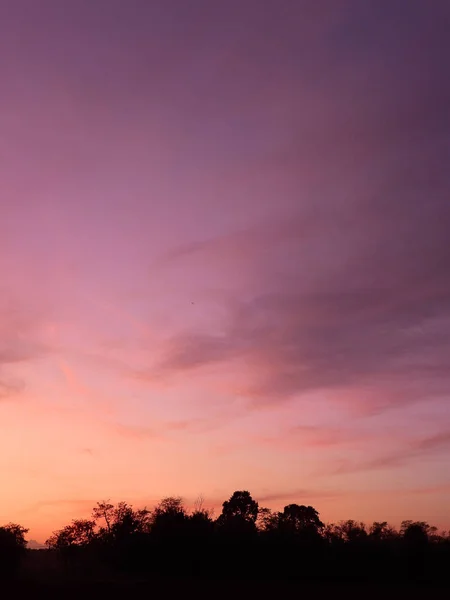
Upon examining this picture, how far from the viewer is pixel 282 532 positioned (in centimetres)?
7106

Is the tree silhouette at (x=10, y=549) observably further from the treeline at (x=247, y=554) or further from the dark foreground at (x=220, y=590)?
the dark foreground at (x=220, y=590)

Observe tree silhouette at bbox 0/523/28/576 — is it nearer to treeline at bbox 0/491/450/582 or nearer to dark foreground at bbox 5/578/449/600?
treeline at bbox 0/491/450/582

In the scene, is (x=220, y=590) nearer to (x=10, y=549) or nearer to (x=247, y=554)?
(x=247, y=554)

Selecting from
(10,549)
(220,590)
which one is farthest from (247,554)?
(10,549)

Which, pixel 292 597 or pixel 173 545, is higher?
pixel 173 545

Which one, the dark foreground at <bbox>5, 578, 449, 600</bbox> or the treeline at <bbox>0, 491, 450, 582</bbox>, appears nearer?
the dark foreground at <bbox>5, 578, 449, 600</bbox>

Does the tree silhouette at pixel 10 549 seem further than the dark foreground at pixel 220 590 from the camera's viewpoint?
Yes

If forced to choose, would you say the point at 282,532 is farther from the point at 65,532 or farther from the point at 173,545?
the point at 65,532

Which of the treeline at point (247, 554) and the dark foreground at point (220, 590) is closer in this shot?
the dark foreground at point (220, 590)

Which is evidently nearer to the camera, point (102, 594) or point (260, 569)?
point (102, 594)

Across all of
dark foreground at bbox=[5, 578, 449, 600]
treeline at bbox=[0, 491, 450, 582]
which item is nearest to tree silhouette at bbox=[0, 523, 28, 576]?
treeline at bbox=[0, 491, 450, 582]

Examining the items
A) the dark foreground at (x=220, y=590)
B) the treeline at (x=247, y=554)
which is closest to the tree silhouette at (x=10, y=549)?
the treeline at (x=247, y=554)

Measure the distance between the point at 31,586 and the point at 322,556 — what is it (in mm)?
34508

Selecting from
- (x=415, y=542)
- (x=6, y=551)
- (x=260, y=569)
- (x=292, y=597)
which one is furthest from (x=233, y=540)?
(x=6, y=551)
